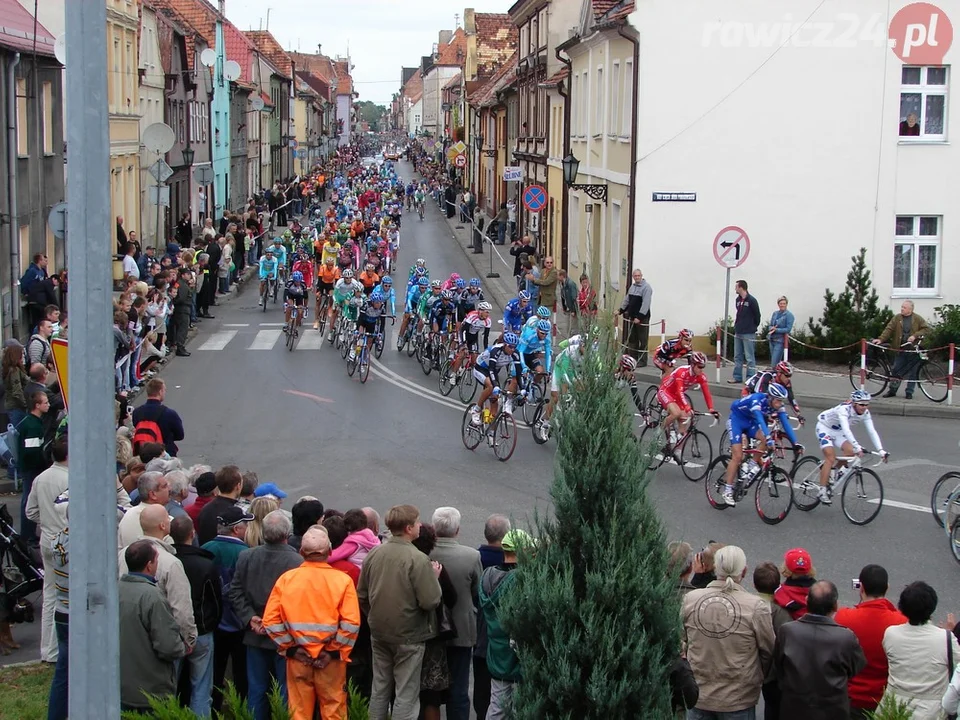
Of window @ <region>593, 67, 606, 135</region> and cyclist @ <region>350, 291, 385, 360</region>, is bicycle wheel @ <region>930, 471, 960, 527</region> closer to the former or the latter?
cyclist @ <region>350, 291, 385, 360</region>

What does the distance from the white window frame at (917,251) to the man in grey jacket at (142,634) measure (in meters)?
19.1

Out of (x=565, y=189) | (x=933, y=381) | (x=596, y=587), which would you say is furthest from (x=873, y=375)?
(x=565, y=189)

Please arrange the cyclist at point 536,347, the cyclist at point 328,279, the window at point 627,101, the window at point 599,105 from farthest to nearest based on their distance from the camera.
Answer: the window at point 599,105, the cyclist at point 328,279, the window at point 627,101, the cyclist at point 536,347

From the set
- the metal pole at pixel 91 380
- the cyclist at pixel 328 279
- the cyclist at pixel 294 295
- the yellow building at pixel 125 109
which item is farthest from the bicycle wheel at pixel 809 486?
the yellow building at pixel 125 109

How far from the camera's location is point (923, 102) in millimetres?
22984

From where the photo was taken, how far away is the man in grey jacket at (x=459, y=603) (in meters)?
7.16

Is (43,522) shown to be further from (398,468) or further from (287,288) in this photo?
(287,288)

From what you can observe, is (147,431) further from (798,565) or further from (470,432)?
(798,565)

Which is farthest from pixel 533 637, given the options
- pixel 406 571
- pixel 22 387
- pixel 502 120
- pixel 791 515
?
pixel 502 120

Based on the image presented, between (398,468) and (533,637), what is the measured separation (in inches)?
388

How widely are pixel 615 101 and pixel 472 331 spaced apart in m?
9.17

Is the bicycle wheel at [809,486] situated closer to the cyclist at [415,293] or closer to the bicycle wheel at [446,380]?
the bicycle wheel at [446,380]

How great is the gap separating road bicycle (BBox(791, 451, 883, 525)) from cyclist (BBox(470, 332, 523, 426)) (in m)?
4.15

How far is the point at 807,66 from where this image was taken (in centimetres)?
2278
